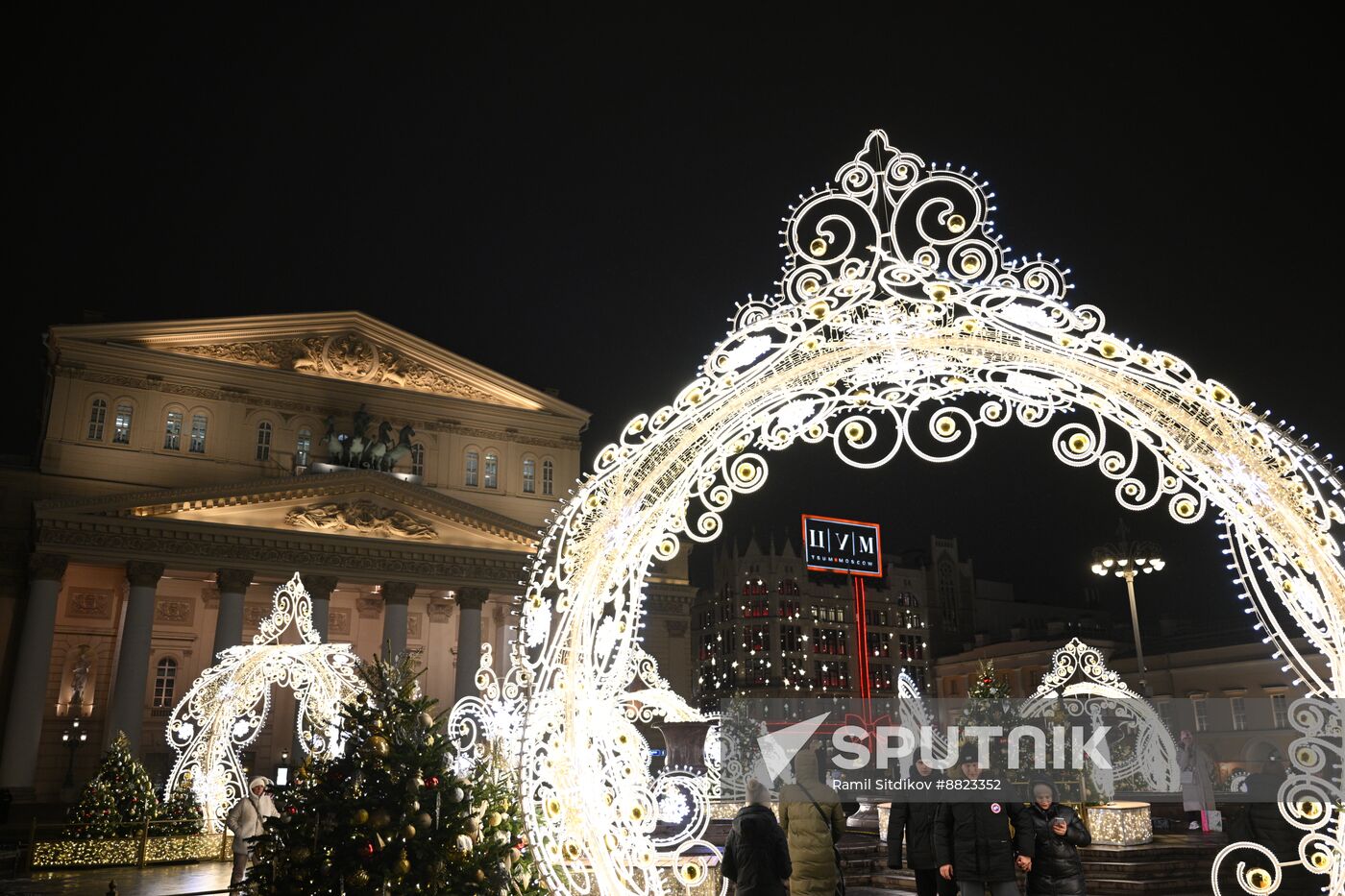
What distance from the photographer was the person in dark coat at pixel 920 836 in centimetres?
823

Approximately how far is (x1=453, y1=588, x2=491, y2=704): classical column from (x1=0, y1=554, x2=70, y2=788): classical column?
1246 cm

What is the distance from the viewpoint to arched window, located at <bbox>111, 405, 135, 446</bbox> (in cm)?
3497

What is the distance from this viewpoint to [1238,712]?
153 ft

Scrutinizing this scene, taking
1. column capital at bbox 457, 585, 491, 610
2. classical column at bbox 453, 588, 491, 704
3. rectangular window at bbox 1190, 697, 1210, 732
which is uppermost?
column capital at bbox 457, 585, 491, 610

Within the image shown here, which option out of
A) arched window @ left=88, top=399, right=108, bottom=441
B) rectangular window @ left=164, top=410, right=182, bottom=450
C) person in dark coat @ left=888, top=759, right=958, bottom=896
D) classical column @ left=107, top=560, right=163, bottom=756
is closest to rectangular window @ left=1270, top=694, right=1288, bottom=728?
person in dark coat @ left=888, top=759, right=958, bottom=896

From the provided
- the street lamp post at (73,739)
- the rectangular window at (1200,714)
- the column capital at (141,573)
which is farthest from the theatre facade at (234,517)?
the rectangular window at (1200,714)

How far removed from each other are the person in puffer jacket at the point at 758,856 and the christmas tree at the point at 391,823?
2.12 m

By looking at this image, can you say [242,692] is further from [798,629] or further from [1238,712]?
[798,629]

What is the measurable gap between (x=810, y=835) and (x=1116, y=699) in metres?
14.5

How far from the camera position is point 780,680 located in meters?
79.6

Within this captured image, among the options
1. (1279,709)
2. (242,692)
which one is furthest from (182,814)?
(1279,709)

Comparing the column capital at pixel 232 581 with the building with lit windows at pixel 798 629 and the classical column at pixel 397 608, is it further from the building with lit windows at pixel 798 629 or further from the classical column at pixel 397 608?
the building with lit windows at pixel 798 629

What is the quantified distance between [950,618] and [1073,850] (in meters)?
87.9

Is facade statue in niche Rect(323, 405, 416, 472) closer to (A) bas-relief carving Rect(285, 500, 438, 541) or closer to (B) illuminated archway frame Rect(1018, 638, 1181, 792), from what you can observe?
(A) bas-relief carving Rect(285, 500, 438, 541)
